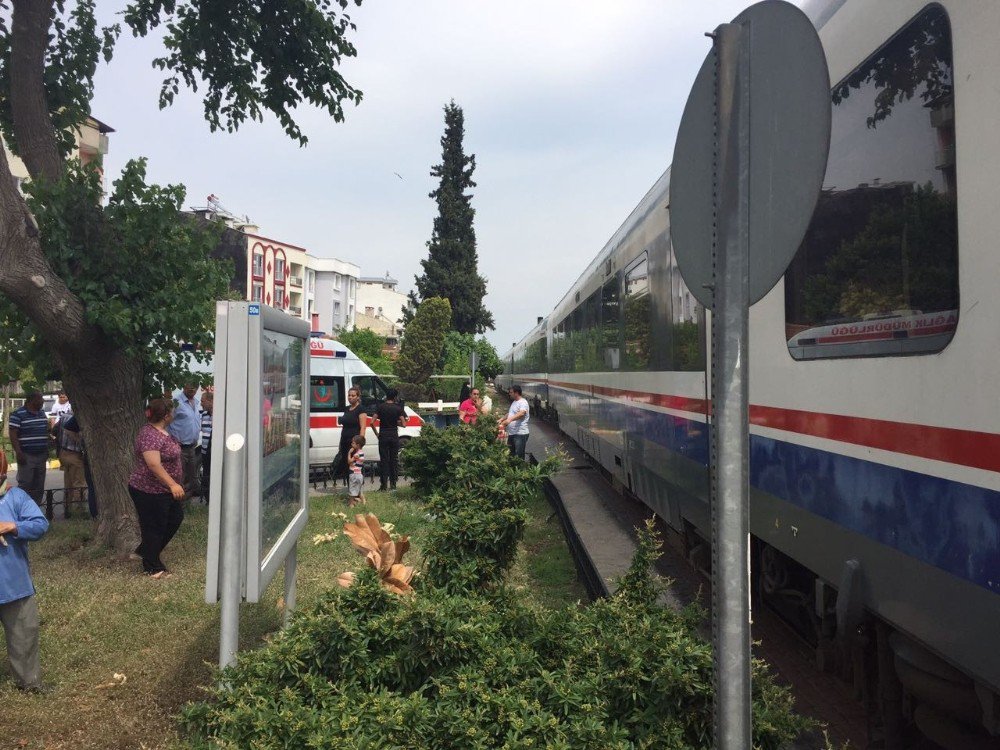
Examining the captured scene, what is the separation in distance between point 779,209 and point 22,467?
43.8 ft

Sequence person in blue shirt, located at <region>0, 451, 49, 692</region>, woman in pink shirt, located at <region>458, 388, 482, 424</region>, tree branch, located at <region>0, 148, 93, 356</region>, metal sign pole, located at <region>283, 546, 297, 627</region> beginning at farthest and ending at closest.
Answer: woman in pink shirt, located at <region>458, 388, 482, 424</region>, tree branch, located at <region>0, 148, 93, 356</region>, metal sign pole, located at <region>283, 546, 297, 627</region>, person in blue shirt, located at <region>0, 451, 49, 692</region>

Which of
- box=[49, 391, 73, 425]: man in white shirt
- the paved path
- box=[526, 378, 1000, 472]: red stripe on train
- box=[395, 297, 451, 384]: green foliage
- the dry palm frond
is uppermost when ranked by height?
box=[395, 297, 451, 384]: green foliage

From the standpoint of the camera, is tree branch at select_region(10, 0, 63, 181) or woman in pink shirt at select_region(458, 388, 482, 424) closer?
tree branch at select_region(10, 0, 63, 181)

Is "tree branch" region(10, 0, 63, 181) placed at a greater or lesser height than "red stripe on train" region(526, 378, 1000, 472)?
greater

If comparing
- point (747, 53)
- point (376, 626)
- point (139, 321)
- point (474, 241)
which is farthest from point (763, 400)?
point (474, 241)

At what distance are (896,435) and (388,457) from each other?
1290 cm

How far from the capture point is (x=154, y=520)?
897 cm

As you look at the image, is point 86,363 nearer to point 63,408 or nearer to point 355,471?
point 355,471

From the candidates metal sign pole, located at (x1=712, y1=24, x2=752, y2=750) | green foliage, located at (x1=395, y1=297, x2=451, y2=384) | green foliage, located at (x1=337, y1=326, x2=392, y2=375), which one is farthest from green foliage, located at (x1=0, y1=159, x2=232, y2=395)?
green foliage, located at (x1=337, y1=326, x2=392, y2=375)

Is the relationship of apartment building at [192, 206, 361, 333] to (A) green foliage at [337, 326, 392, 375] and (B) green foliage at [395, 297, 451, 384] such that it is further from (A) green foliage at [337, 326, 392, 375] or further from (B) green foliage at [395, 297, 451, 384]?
(B) green foliage at [395, 297, 451, 384]

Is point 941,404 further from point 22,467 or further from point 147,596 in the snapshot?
point 22,467

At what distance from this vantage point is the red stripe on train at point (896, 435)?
2.94 metres

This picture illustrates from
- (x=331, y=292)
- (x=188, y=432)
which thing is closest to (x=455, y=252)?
(x=331, y=292)

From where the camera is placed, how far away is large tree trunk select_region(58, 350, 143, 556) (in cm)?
1009
